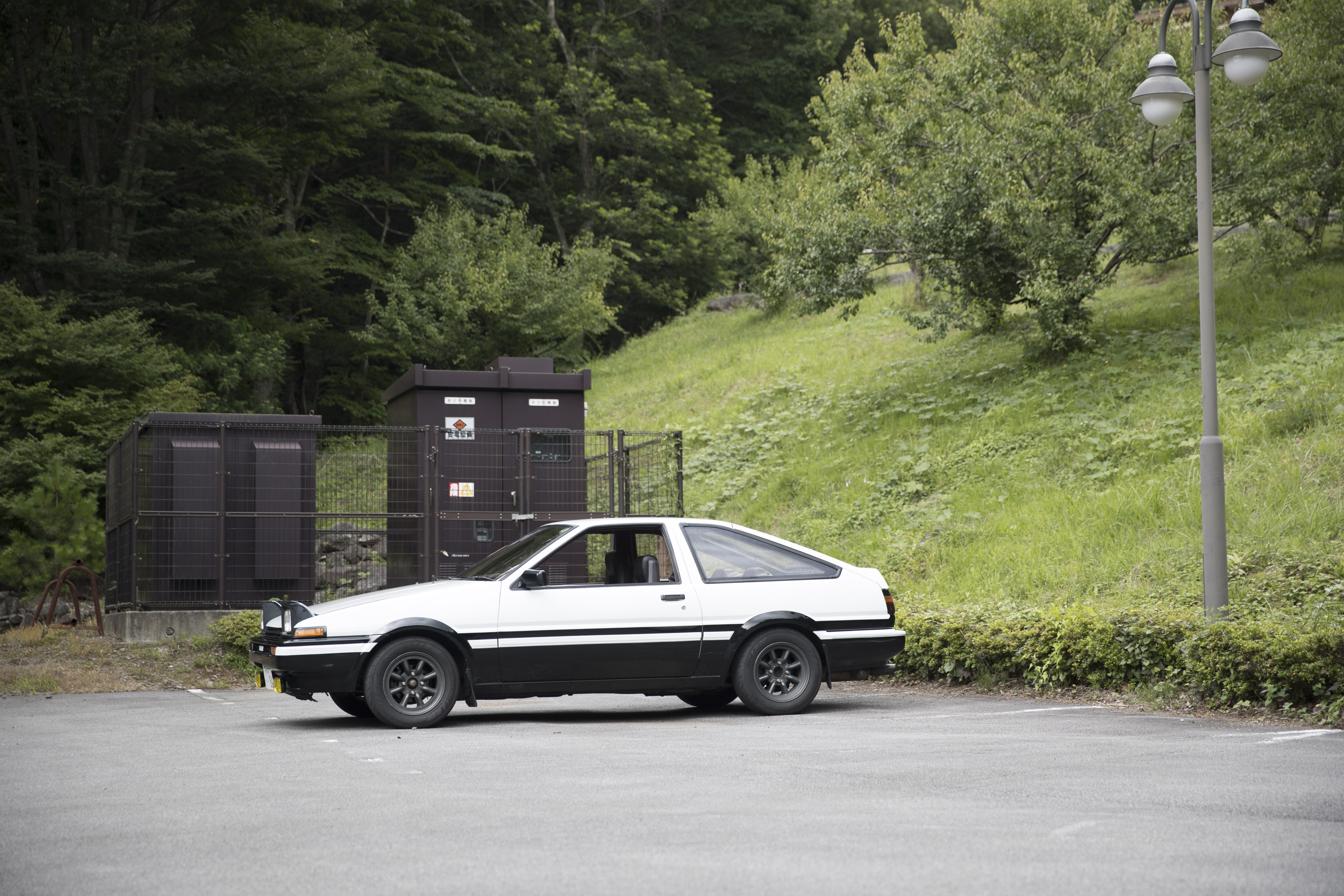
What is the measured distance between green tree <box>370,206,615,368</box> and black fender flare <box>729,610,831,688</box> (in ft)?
78.4

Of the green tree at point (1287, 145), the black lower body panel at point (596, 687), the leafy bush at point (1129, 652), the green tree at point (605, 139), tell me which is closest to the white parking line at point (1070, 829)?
the leafy bush at point (1129, 652)

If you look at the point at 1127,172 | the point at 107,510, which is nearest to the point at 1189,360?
the point at 1127,172

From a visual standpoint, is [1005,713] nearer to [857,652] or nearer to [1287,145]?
[857,652]

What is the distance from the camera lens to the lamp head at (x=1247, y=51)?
32.3 ft

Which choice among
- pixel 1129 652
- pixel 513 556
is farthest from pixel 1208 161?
pixel 513 556

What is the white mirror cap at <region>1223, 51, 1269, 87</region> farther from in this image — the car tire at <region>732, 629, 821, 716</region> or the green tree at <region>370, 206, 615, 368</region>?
the green tree at <region>370, 206, 615, 368</region>

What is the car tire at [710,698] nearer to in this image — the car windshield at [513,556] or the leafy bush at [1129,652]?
the car windshield at [513,556]

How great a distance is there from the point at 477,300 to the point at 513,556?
77.8ft

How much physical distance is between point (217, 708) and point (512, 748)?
4.02 metres

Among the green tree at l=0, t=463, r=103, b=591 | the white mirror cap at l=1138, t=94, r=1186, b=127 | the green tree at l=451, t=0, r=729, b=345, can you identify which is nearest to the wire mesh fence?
the green tree at l=0, t=463, r=103, b=591

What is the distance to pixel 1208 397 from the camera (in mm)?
10148

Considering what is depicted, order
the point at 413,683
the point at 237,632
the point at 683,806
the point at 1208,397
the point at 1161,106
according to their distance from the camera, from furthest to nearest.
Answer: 1. the point at 237,632
2. the point at 1161,106
3. the point at 1208,397
4. the point at 413,683
5. the point at 683,806

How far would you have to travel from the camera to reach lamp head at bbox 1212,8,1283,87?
9.85 meters

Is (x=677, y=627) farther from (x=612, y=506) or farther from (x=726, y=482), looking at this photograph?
(x=726, y=482)
